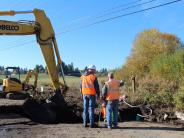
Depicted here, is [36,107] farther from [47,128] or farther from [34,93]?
[34,93]

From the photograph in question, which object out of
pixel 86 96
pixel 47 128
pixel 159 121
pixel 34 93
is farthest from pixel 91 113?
pixel 34 93

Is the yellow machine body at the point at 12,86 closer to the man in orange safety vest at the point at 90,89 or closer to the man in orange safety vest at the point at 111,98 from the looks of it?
the man in orange safety vest at the point at 90,89

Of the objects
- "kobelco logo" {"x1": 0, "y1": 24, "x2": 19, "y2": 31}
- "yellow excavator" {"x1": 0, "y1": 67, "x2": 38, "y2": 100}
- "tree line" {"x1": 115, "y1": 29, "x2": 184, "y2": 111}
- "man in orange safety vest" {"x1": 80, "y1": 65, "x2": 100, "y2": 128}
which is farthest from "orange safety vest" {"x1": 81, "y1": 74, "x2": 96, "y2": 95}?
"yellow excavator" {"x1": 0, "y1": 67, "x2": 38, "y2": 100}

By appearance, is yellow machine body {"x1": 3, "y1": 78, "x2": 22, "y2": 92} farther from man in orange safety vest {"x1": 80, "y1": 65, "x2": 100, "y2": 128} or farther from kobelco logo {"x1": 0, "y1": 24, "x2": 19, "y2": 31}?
man in orange safety vest {"x1": 80, "y1": 65, "x2": 100, "y2": 128}

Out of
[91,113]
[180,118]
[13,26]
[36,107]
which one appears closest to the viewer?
[91,113]

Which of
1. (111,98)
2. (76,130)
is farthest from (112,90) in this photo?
(76,130)

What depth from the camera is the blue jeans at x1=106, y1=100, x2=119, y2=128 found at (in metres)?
14.3

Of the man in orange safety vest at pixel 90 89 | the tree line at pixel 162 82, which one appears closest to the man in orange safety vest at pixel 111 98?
the man in orange safety vest at pixel 90 89

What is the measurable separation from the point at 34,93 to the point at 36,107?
1210cm

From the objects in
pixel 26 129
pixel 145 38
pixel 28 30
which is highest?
pixel 145 38

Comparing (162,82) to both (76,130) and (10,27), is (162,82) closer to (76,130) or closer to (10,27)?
(10,27)

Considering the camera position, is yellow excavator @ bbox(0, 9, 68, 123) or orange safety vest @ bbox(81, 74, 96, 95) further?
yellow excavator @ bbox(0, 9, 68, 123)

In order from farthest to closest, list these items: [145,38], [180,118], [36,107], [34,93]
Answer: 1. [145,38]
2. [34,93]
3. [36,107]
4. [180,118]

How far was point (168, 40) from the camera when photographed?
5872 centimetres
